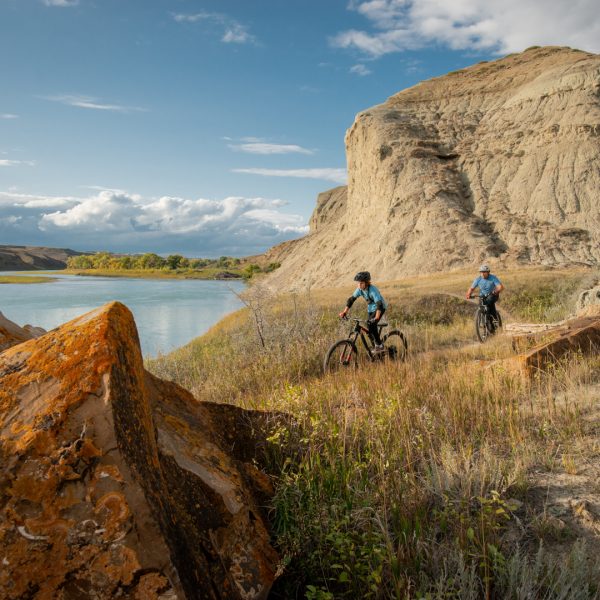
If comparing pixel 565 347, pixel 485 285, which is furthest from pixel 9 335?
pixel 485 285

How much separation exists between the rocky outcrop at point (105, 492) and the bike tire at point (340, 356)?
6.26 metres

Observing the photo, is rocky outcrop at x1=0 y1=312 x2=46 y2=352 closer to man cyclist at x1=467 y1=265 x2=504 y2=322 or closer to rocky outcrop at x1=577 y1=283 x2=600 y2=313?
man cyclist at x1=467 y1=265 x2=504 y2=322

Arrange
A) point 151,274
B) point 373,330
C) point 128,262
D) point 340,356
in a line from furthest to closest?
point 128,262, point 151,274, point 373,330, point 340,356

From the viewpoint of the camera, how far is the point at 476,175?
1613 inches

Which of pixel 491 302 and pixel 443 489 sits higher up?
pixel 491 302

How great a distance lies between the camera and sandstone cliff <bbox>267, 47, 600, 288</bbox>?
1367 inches

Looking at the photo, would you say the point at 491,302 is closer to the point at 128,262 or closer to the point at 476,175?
the point at 476,175

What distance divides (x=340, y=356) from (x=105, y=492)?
748cm

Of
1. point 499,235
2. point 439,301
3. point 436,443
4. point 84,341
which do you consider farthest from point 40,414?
point 499,235

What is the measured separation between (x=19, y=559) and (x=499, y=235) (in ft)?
123

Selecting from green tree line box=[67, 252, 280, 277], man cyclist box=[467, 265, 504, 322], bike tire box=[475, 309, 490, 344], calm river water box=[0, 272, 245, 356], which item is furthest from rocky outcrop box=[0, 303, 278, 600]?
green tree line box=[67, 252, 280, 277]

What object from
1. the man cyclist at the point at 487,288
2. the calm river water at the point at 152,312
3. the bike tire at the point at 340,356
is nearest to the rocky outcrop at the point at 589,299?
the man cyclist at the point at 487,288

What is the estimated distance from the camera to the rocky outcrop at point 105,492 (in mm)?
1768

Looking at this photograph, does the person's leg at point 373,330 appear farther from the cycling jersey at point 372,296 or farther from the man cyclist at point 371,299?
the cycling jersey at point 372,296
